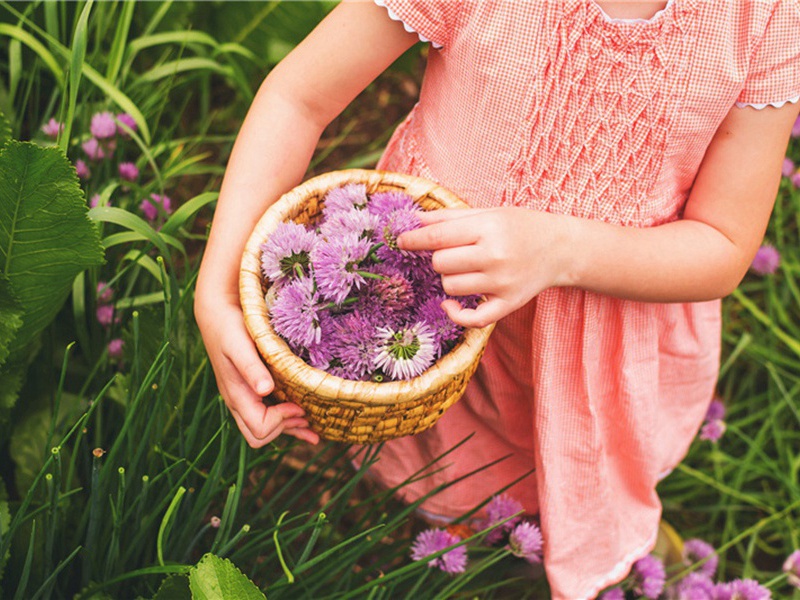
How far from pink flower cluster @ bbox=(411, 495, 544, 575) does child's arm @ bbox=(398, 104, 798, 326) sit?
30 centimetres

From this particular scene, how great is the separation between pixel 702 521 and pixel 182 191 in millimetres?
1059

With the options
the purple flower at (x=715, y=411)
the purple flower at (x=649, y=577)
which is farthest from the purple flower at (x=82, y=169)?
the purple flower at (x=715, y=411)

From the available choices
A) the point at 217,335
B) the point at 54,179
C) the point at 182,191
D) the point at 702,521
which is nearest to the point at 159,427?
the point at 217,335

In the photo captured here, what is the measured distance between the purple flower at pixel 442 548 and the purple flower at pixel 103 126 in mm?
656

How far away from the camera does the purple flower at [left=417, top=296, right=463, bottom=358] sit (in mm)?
691

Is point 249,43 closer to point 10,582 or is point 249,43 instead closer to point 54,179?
point 54,179

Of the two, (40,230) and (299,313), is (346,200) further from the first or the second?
(40,230)

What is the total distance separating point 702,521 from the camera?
1312mm

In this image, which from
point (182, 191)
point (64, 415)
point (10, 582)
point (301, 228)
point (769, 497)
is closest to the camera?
point (301, 228)

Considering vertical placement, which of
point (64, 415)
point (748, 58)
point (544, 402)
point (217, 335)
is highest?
point (748, 58)

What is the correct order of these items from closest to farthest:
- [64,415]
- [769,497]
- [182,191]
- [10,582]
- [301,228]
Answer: [301,228] < [10,582] < [64,415] < [769,497] < [182,191]

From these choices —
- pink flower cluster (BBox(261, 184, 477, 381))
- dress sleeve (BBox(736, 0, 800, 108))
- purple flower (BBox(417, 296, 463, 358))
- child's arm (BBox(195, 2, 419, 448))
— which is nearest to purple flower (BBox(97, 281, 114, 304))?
child's arm (BBox(195, 2, 419, 448))

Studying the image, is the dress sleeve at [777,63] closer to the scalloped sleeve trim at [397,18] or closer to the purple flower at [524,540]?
the scalloped sleeve trim at [397,18]

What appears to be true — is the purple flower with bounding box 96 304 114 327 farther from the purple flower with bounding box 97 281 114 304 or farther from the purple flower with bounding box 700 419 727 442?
the purple flower with bounding box 700 419 727 442
